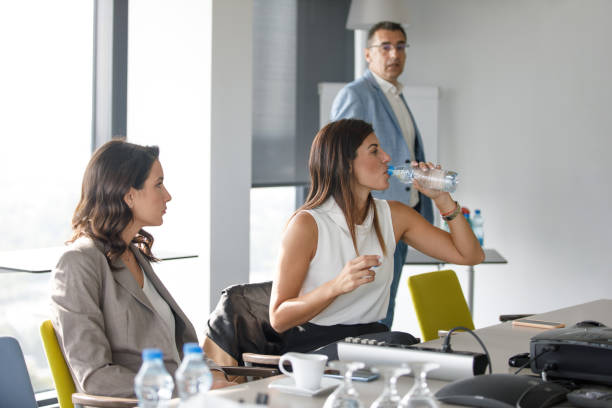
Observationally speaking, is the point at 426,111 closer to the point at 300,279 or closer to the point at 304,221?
the point at 304,221

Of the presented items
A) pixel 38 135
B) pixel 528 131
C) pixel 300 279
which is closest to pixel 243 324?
pixel 300 279

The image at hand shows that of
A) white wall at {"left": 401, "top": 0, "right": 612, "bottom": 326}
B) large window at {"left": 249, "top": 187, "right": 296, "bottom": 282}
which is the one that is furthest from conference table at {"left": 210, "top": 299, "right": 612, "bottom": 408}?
large window at {"left": 249, "top": 187, "right": 296, "bottom": 282}

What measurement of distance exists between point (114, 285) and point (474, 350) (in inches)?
39.0

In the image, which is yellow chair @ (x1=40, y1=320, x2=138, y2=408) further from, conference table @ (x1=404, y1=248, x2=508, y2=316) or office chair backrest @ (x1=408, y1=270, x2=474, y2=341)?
conference table @ (x1=404, y1=248, x2=508, y2=316)

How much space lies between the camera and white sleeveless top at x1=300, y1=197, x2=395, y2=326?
2.53 metres

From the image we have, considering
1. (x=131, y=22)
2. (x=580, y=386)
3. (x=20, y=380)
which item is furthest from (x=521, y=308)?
(x=20, y=380)

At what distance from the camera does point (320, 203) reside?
264 cm

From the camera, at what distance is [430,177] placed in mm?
2854

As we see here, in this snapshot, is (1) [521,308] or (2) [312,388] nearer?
(2) [312,388]

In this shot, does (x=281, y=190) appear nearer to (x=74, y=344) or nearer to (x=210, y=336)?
(x=210, y=336)

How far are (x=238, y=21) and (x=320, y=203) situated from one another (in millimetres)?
1545

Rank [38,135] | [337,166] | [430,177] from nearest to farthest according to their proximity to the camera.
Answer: [337,166]
[430,177]
[38,135]

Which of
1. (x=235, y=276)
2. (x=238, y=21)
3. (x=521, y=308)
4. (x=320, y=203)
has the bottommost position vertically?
(x=521, y=308)

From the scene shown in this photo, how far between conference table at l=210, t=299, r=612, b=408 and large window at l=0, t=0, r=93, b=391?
216cm
